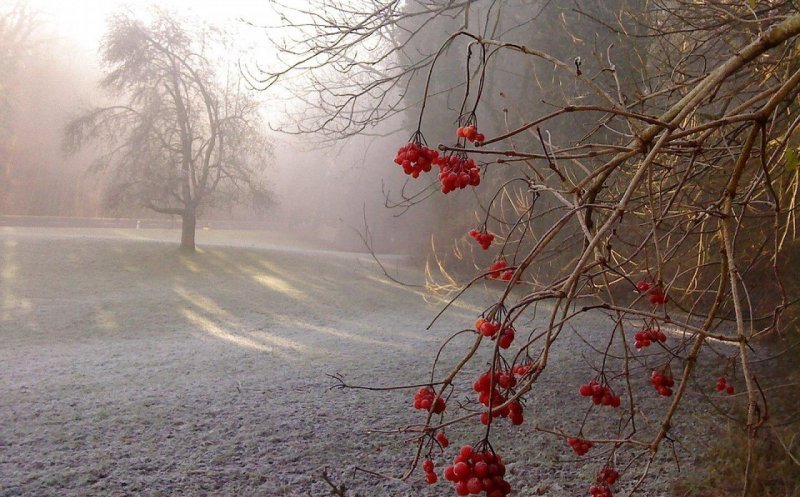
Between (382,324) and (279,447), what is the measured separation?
194 inches

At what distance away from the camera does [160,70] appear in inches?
509

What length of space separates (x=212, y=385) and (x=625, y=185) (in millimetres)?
3373

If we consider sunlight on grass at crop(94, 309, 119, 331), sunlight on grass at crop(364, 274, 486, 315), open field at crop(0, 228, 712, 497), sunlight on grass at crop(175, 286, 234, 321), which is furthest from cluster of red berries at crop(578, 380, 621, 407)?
sunlight on grass at crop(175, 286, 234, 321)

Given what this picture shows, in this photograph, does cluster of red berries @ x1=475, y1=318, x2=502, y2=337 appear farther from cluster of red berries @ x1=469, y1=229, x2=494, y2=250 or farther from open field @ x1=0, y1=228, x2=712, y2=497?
open field @ x1=0, y1=228, x2=712, y2=497

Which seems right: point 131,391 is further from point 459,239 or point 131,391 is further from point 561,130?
point 459,239

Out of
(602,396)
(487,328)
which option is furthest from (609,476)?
(487,328)

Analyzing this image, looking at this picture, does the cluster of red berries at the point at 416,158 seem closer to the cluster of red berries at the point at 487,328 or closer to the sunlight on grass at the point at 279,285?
the cluster of red berries at the point at 487,328

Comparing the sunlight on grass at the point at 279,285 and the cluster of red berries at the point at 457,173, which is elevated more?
the cluster of red berries at the point at 457,173

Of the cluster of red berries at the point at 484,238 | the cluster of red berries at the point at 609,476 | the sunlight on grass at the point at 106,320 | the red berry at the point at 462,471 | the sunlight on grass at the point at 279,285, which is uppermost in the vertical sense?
the cluster of red berries at the point at 484,238

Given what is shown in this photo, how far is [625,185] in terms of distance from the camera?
12.8 ft

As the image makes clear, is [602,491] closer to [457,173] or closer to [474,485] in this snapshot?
[474,485]

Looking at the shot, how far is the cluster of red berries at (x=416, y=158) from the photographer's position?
1.32 metres

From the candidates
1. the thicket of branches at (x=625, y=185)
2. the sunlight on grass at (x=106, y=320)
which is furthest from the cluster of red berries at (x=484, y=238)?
the sunlight on grass at (x=106, y=320)

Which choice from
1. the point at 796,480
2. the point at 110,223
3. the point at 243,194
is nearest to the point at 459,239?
the point at 243,194
